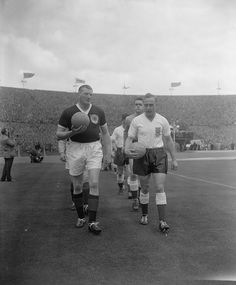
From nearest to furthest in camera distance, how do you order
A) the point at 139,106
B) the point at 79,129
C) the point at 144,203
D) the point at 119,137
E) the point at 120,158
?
the point at 79,129, the point at 144,203, the point at 139,106, the point at 120,158, the point at 119,137

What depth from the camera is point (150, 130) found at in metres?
5.90

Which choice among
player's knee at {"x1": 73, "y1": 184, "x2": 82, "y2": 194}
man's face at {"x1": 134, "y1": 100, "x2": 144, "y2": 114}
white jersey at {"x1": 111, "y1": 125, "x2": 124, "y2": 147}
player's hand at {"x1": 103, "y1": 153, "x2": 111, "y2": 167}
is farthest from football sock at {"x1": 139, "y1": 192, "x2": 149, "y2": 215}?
white jersey at {"x1": 111, "y1": 125, "x2": 124, "y2": 147}

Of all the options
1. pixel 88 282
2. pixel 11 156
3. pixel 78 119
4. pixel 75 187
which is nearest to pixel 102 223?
pixel 75 187

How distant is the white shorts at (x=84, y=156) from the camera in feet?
18.6

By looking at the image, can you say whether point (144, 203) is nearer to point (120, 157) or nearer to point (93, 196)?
point (93, 196)

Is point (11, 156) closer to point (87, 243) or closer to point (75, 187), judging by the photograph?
point (75, 187)

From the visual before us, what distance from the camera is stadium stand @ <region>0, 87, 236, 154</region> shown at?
58.4m

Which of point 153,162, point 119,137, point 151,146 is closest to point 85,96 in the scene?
point 151,146

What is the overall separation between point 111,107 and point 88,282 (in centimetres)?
6611

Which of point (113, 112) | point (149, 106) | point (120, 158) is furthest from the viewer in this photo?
point (113, 112)

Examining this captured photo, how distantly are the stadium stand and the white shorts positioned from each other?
46.9 meters

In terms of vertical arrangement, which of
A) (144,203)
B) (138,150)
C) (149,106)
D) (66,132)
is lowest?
(144,203)

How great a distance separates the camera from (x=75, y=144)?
18.9 feet

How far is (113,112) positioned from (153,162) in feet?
206
